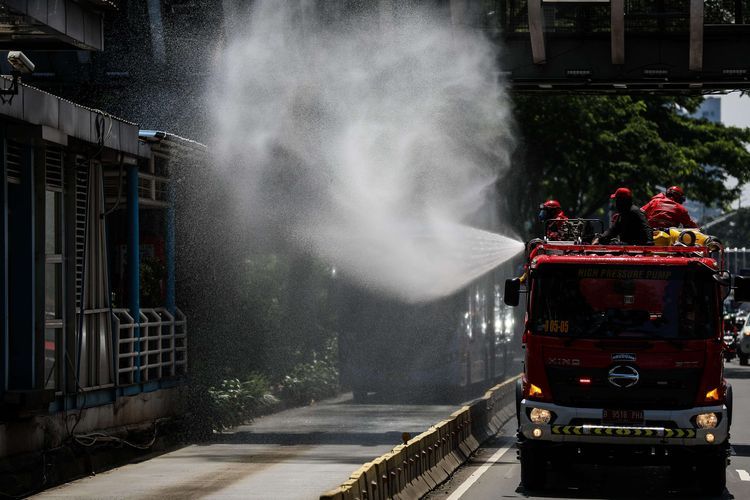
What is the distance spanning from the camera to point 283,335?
31.5 meters

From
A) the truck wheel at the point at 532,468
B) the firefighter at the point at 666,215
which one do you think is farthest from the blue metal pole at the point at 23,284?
the firefighter at the point at 666,215

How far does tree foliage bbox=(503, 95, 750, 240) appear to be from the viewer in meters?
42.1

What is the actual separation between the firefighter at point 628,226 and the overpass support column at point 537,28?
7.72 metres

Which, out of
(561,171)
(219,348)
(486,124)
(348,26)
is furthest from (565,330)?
(561,171)

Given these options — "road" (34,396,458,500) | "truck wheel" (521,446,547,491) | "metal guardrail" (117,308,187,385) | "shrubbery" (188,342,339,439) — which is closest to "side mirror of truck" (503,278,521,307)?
"truck wheel" (521,446,547,491)

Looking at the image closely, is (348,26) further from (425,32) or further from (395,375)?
(395,375)

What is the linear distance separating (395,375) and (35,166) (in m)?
12.7

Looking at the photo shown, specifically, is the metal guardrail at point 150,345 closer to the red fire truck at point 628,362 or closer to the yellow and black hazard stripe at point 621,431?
the red fire truck at point 628,362

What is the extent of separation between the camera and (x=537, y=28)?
912 inches

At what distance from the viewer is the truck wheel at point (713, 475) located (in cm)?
1479

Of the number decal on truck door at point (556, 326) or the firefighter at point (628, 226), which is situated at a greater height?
the firefighter at point (628, 226)

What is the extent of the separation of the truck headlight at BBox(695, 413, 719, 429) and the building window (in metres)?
7.73

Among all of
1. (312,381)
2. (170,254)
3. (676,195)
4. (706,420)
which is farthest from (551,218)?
(312,381)

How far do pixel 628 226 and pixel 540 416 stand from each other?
2501mm
